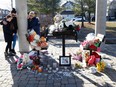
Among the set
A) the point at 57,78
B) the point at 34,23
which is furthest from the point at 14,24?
the point at 57,78

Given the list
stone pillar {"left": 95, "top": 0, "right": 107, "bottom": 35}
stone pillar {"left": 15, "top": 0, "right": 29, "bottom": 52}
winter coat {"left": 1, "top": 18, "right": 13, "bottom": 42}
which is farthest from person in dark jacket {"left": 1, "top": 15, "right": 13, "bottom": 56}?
stone pillar {"left": 95, "top": 0, "right": 107, "bottom": 35}

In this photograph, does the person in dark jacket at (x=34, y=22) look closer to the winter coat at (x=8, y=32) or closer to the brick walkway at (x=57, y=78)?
the winter coat at (x=8, y=32)

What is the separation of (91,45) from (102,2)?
3132 millimetres

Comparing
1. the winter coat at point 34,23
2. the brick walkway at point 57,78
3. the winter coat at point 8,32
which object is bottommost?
the brick walkway at point 57,78

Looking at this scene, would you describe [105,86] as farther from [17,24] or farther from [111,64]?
[17,24]

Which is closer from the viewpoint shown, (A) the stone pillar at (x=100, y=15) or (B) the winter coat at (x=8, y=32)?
(B) the winter coat at (x=8, y=32)

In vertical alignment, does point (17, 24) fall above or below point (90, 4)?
below

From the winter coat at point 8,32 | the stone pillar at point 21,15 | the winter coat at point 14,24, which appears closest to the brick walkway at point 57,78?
the winter coat at point 8,32

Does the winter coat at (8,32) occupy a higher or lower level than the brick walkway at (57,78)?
higher

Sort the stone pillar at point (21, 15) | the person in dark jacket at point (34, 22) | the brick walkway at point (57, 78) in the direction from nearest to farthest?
the brick walkway at point (57, 78) → the person in dark jacket at point (34, 22) → the stone pillar at point (21, 15)

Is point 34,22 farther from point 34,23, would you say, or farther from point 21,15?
point 21,15

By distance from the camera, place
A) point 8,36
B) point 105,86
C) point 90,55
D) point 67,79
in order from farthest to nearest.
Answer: point 8,36 < point 90,55 < point 67,79 < point 105,86

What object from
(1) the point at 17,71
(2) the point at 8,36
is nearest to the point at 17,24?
(2) the point at 8,36

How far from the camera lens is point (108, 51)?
866 centimetres
